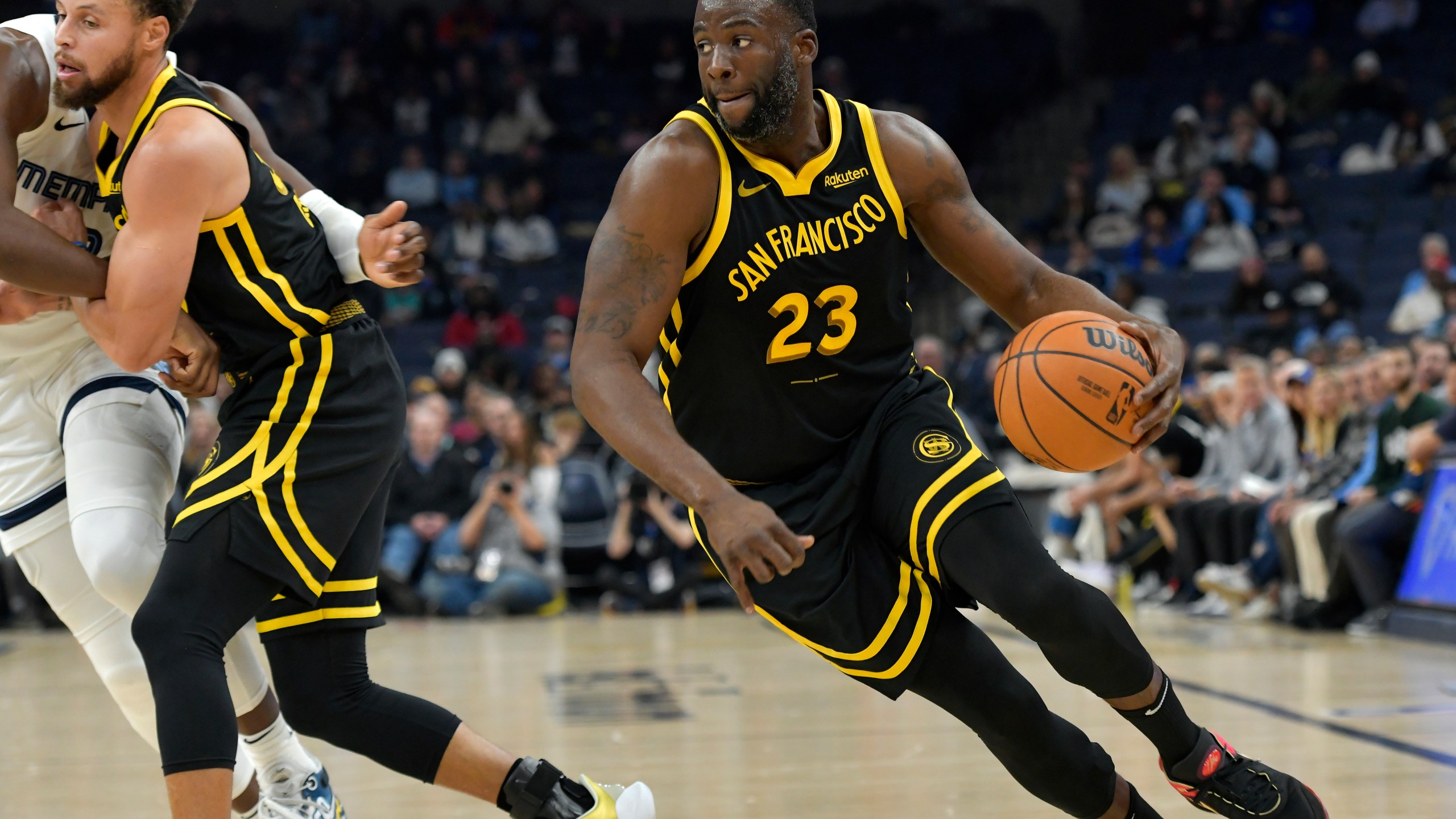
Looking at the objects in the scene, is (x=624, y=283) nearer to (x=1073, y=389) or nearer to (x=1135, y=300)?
(x=1073, y=389)

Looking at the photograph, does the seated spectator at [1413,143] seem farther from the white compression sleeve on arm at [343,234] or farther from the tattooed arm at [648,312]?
the white compression sleeve on arm at [343,234]

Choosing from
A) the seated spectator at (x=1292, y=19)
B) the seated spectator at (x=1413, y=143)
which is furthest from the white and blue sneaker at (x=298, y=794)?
the seated spectator at (x=1292, y=19)

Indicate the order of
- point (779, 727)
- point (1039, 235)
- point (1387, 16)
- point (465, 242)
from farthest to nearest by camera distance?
point (1387, 16) → point (465, 242) → point (1039, 235) → point (779, 727)

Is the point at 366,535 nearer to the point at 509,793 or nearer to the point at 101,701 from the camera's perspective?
the point at 509,793

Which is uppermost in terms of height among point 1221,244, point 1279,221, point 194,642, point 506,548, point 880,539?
point 880,539

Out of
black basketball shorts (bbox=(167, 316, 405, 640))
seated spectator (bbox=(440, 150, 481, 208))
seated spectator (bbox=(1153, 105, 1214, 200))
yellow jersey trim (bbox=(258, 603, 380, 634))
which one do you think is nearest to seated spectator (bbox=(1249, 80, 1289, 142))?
seated spectator (bbox=(1153, 105, 1214, 200))

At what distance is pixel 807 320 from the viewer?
2898 millimetres

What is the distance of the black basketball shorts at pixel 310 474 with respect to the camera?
111 inches

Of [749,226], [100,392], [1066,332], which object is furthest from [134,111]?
[1066,332]

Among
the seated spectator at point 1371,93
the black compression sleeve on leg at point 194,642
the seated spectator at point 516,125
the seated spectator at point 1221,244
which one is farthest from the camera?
the seated spectator at point 516,125

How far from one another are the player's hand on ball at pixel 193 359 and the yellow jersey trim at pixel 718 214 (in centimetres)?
99

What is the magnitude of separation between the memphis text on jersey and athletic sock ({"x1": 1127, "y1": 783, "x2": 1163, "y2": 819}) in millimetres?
1266

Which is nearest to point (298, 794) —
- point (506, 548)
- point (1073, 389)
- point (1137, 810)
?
point (1137, 810)

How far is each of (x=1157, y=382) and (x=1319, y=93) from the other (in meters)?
14.2
